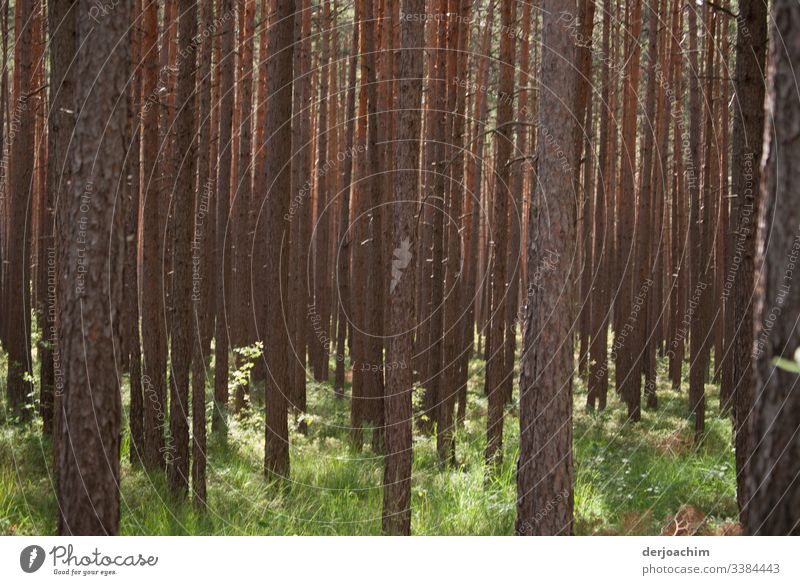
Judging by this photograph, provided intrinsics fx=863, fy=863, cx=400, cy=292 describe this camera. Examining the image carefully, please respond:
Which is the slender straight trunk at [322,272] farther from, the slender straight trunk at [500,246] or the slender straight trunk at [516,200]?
the slender straight trunk at [500,246]

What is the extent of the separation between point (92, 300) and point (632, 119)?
16.5m

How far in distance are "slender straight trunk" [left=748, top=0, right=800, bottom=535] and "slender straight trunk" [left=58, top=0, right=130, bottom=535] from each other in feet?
12.8

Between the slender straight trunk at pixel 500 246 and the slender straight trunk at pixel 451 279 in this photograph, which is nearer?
the slender straight trunk at pixel 500 246

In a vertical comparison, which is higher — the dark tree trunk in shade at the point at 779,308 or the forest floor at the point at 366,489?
the dark tree trunk in shade at the point at 779,308

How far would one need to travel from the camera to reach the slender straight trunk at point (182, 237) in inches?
364

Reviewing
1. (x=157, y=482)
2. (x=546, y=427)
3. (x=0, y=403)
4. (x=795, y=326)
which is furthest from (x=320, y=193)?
(x=795, y=326)

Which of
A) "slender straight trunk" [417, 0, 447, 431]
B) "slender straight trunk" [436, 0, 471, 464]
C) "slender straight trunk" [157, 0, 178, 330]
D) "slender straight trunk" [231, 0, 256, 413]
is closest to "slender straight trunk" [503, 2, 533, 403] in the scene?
"slender straight trunk" [436, 0, 471, 464]

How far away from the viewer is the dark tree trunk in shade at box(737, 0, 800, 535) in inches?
152

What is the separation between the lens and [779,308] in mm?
3887

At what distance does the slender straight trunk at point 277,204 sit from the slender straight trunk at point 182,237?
1.46m

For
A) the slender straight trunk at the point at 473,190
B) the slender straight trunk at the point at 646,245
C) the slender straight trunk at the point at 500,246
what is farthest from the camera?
the slender straight trunk at the point at 646,245

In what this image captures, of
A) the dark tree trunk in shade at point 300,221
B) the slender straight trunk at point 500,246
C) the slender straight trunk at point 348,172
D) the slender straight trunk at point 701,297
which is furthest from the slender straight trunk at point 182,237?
the slender straight trunk at point 701,297

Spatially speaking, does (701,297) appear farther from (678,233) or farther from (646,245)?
(678,233)

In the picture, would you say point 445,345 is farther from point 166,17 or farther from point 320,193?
point 320,193
